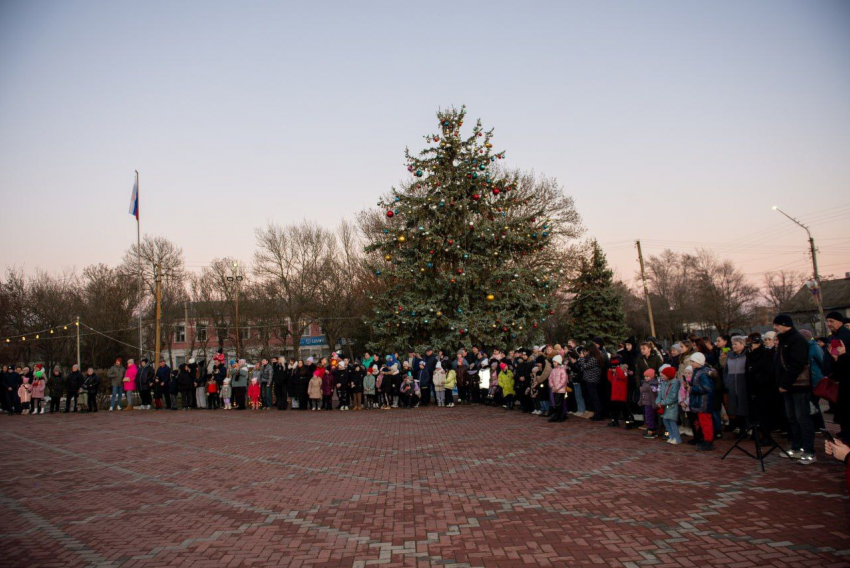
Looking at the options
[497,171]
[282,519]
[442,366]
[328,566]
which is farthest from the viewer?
[497,171]

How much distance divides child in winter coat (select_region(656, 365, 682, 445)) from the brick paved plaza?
0.40m

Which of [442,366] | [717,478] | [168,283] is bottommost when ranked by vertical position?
[717,478]

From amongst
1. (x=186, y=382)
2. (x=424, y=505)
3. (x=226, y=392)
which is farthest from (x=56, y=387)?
(x=424, y=505)

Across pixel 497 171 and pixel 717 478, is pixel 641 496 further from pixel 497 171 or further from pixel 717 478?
pixel 497 171

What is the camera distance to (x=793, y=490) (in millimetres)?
6461

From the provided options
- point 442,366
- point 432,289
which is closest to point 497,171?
point 432,289

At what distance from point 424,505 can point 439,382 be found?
12.3m

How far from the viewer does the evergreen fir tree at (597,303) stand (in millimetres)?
37312

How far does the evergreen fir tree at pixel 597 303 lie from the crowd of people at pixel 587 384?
1877cm

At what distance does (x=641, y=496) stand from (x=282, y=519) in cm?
437

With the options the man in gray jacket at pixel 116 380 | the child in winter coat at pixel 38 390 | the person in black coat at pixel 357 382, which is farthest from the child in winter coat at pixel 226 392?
the child in winter coat at pixel 38 390

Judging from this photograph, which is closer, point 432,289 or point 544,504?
point 544,504

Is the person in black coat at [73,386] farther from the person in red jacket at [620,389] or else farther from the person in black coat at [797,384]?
the person in black coat at [797,384]

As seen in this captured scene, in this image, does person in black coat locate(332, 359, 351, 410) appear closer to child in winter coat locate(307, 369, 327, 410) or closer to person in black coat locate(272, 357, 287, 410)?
child in winter coat locate(307, 369, 327, 410)
